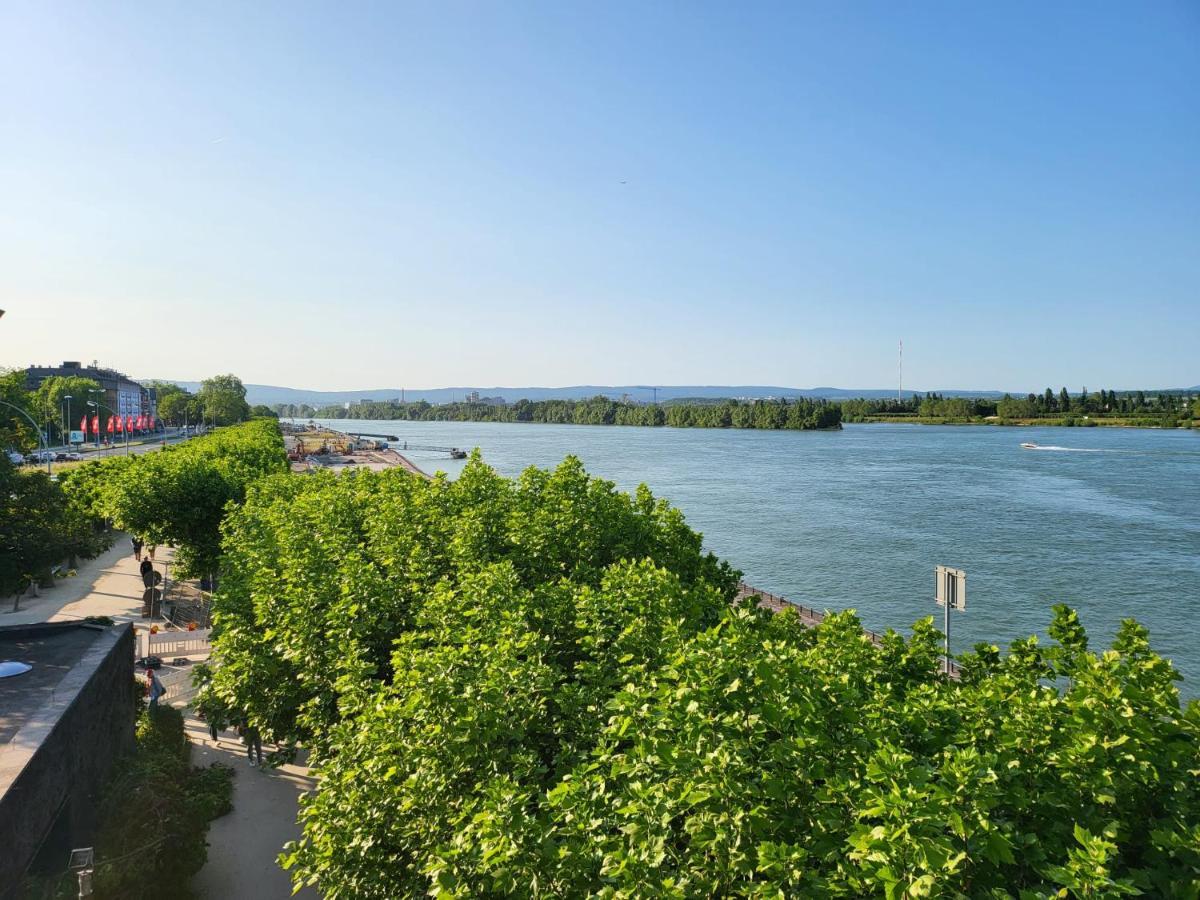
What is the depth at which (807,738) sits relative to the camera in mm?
6148

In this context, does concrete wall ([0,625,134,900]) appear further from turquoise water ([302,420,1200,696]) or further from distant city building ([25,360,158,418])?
distant city building ([25,360,158,418])

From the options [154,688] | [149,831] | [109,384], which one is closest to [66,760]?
[149,831]

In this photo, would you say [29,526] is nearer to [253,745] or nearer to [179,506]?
[179,506]

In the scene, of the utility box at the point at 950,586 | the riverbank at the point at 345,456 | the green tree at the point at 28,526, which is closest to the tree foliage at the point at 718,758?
the utility box at the point at 950,586

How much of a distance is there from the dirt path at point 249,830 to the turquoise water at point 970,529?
22.8 metres

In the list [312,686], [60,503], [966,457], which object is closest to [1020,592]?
[312,686]

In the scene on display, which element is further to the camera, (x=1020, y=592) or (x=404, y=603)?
(x=1020, y=592)

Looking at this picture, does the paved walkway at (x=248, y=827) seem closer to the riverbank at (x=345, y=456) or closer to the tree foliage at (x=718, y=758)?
the tree foliage at (x=718, y=758)

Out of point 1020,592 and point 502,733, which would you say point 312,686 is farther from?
point 1020,592

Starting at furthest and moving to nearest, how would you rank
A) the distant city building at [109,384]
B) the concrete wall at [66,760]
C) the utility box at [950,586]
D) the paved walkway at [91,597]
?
the distant city building at [109,384] → the paved walkway at [91,597] → the utility box at [950,586] → the concrete wall at [66,760]

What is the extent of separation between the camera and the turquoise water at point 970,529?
107 ft

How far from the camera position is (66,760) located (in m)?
11.6

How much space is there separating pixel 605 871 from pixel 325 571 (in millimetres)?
10288

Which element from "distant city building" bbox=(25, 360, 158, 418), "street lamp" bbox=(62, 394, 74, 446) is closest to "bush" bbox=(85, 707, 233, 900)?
"street lamp" bbox=(62, 394, 74, 446)
